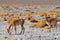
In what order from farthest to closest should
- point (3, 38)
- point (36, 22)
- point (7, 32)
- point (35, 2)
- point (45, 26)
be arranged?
point (35, 2) < point (36, 22) < point (45, 26) < point (7, 32) < point (3, 38)

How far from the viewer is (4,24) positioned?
3.07 meters

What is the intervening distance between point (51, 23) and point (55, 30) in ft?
0.38

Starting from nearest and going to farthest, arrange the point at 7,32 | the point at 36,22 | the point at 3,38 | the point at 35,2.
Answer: the point at 3,38
the point at 7,32
the point at 36,22
the point at 35,2

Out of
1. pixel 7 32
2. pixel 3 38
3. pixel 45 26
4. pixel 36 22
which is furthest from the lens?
pixel 36 22

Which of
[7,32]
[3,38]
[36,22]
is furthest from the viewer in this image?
[36,22]

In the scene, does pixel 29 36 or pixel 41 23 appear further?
pixel 41 23

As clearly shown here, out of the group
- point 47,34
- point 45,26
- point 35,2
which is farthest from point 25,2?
point 47,34

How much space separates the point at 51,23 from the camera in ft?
9.37

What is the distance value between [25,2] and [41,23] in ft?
9.10

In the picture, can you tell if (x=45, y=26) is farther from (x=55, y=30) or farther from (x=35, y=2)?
(x=35, y=2)

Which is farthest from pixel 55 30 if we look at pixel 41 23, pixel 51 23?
pixel 41 23

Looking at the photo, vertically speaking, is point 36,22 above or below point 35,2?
above

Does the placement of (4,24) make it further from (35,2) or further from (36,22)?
(35,2)

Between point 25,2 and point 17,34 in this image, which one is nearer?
point 17,34
